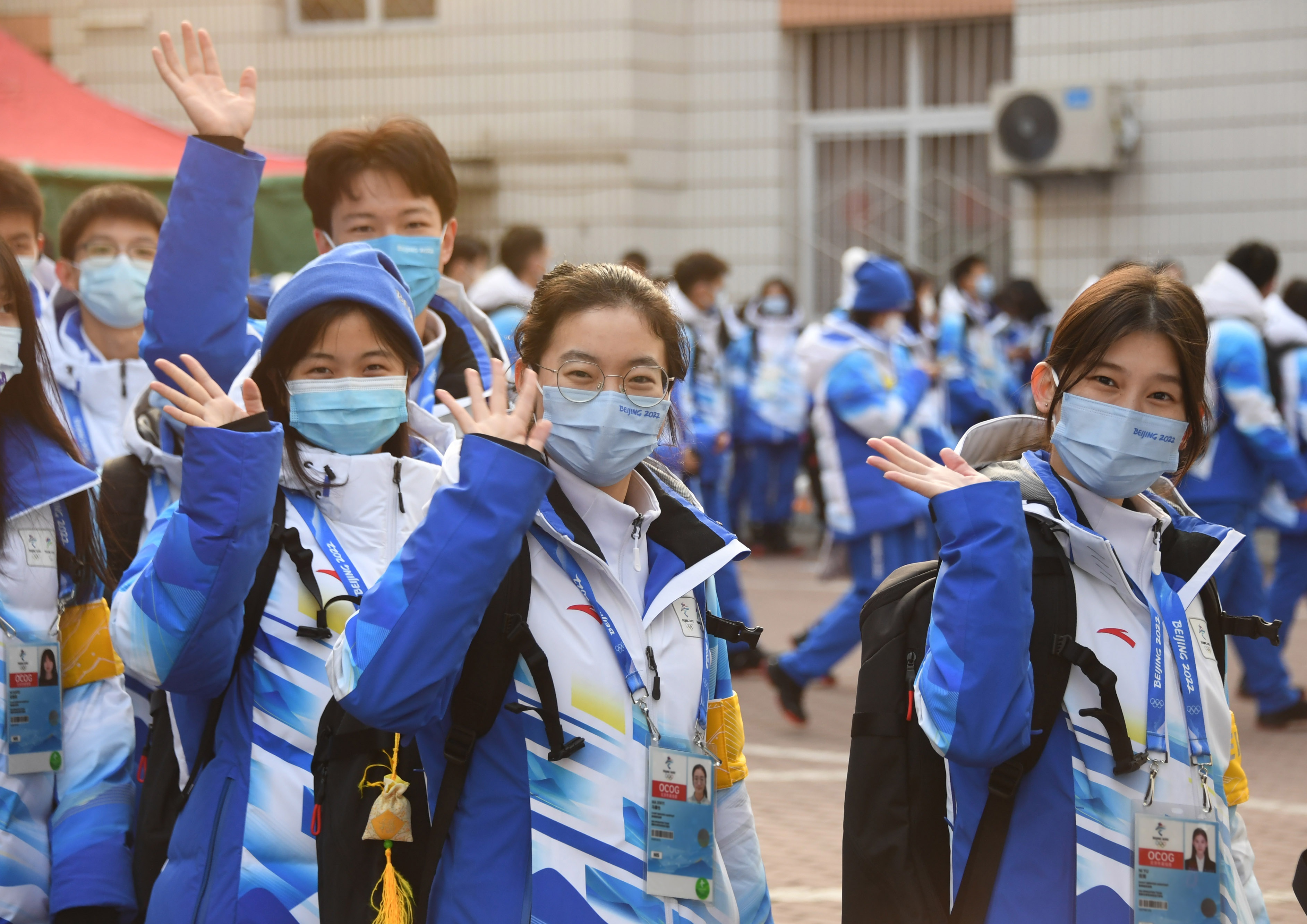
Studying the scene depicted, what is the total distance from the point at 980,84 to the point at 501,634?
1450 cm

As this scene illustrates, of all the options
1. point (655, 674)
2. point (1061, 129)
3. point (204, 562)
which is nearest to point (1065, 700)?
point (655, 674)

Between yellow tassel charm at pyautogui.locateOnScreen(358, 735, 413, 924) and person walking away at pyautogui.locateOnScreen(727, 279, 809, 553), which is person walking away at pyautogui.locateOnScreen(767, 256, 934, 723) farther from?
person walking away at pyautogui.locateOnScreen(727, 279, 809, 553)

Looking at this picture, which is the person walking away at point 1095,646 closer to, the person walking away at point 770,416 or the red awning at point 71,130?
the red awning at point 71,130

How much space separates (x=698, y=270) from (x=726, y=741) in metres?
10.1

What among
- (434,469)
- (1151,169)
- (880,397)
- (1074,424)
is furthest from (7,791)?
(1151,169)

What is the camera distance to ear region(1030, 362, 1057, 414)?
9.46 feet

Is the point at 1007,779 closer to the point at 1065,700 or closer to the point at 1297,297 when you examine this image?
the point at 1065,700

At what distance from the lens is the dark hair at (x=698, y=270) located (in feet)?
41.2

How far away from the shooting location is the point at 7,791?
2939 millimetres

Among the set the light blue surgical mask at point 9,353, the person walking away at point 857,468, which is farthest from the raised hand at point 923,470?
the person walking away at point 857,468

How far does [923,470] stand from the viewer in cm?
260

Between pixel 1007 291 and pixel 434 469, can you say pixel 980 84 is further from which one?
pixel 434 469

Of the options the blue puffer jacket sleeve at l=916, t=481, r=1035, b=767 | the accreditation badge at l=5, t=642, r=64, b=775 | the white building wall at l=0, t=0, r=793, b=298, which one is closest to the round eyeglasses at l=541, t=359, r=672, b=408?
the blue puffer jacket sleeve at l=916, t=481, r=1035, b=767

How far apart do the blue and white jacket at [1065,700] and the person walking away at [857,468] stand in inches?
187
